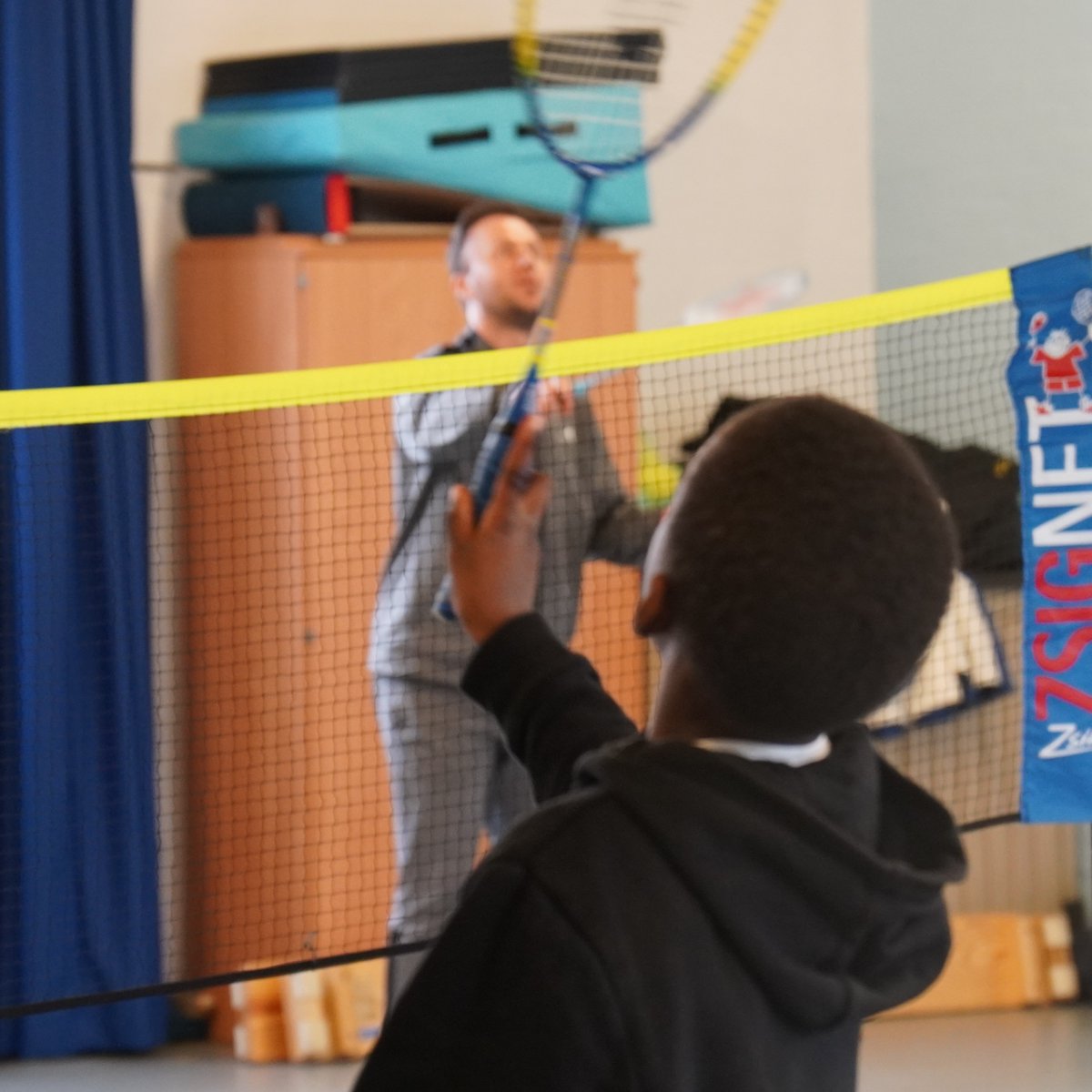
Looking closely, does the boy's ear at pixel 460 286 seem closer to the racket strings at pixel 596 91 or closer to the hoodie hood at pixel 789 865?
the racket strings at pixel 596 91


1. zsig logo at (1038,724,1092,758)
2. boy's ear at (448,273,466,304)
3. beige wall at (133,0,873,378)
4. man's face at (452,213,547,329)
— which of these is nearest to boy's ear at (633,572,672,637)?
zsig logo at (1038,724,1092,758)

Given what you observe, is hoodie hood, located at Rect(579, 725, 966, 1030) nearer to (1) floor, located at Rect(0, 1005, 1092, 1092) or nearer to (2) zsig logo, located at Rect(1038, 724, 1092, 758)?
(2) zsig logo, located at Rect(1038, 724, 1092, 758)

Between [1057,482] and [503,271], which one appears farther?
[503,271]

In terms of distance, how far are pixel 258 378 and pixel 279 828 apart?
5.14 ft

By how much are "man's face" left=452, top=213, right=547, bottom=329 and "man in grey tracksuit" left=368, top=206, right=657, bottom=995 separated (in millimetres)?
103

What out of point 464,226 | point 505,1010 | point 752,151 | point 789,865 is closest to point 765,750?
point 789,865

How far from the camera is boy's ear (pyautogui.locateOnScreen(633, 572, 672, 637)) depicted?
105 centimetres

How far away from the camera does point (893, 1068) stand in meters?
3.90

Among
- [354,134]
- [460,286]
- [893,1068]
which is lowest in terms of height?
[893,1068]

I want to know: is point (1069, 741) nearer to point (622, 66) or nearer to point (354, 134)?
point (622, 66)

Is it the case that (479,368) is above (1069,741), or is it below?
above

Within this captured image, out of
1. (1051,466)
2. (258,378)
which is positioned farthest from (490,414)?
(1051,466)

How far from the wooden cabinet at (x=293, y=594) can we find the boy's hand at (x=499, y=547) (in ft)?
Result: 7.57

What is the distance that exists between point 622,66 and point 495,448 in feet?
7.11
